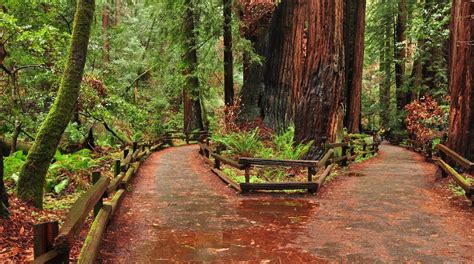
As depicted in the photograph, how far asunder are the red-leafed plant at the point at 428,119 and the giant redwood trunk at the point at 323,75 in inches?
304

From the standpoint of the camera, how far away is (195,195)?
973 centimetres

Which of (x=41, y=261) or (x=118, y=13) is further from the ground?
(x=118, y=13)

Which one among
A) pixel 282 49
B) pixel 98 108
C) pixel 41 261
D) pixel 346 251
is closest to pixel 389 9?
pixel 282 49

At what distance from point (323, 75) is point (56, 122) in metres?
8.48

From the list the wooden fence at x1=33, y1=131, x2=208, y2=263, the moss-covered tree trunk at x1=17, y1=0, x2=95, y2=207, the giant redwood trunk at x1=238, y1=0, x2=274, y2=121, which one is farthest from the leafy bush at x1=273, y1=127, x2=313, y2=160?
the moss-covered tree trunk at x1=17, y1=0, x2=95, y2=207

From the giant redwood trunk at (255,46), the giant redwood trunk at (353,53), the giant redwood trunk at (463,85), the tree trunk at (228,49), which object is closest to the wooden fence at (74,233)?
the giant redwood trunk at (463,85)

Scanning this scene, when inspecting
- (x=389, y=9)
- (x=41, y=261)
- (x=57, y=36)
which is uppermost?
(x=389, y=9)

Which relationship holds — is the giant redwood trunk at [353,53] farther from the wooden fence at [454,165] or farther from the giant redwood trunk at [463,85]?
the giant redwood trunk at [463,85]

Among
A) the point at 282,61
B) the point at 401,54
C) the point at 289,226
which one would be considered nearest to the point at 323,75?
the point at 282,61

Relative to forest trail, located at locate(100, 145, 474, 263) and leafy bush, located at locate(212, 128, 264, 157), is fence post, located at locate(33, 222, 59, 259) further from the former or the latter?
leafy bush, located at locate(212, 128, 264, 157)

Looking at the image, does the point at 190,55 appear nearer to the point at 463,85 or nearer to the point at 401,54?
the point at 463,85

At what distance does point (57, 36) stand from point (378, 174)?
10539 mm

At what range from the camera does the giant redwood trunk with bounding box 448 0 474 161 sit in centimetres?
1038

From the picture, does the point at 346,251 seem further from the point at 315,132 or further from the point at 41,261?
the point at 315,132
